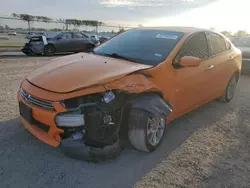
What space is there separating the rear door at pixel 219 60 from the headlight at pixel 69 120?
2.67 metres

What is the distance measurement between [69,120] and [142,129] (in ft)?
2.87

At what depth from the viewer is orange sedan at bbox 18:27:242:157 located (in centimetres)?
278

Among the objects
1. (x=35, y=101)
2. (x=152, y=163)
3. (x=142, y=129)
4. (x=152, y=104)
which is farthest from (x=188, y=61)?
(x=35, y=101)

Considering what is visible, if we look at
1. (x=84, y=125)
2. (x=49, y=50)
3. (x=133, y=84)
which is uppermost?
(x=133, y=84)

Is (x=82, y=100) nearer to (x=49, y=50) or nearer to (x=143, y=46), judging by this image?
(x=143, y=46)

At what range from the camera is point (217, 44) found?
4.80 metres

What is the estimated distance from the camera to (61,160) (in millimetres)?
2988

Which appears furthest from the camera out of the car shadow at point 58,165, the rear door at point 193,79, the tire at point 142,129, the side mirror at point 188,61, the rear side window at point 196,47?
the rear side window at point 196,47

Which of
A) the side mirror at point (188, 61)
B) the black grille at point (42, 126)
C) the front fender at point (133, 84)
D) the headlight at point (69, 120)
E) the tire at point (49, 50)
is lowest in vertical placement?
A: the tire at point (49, 50)

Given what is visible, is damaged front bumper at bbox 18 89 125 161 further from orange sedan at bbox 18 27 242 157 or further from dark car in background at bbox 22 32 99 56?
dark car in background at bbox 22 32 99 56

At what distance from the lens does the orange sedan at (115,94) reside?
9.11 ft

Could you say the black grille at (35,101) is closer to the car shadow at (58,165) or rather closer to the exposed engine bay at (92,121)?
the exposed engine bay at (92,121)

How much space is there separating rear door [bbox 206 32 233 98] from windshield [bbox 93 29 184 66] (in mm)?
953

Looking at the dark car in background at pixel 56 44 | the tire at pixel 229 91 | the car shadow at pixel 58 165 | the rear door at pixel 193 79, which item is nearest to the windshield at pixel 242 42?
the tire at pixel 229 91
